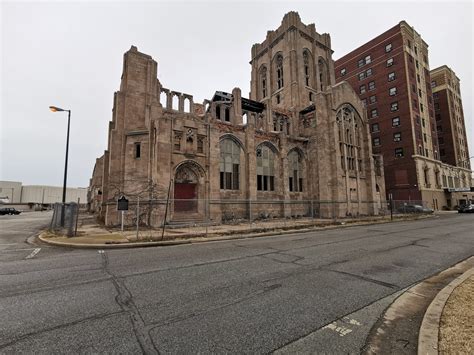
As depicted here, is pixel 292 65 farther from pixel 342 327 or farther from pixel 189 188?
pixel 342 327

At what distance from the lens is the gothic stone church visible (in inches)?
837

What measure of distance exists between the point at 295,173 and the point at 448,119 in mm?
59070

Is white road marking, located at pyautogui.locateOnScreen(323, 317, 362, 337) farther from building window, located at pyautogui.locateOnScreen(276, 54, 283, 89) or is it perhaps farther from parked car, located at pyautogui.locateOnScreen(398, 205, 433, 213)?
building window, located at pyautogui.locateOnScreen(276, 54, 283, 89)

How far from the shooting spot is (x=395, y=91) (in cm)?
4922

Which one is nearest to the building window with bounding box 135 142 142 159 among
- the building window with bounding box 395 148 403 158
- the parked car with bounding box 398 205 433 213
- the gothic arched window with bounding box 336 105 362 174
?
the gothic arched window with bounding box 336 105 362 174

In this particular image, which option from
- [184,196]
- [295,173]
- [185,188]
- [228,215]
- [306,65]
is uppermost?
[306,65]

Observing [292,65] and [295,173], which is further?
[292,65]

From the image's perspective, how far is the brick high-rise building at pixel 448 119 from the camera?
60941 mm

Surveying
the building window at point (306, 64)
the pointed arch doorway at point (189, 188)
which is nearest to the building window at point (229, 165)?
the pointed arch doorway at point (189, 188)

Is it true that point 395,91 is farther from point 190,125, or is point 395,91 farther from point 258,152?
point 190,125

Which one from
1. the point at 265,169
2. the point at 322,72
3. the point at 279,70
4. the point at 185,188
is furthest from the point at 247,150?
the point at 322,72

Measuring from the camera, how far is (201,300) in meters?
4.57

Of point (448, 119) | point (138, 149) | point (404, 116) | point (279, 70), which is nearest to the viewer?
point (138, 149)

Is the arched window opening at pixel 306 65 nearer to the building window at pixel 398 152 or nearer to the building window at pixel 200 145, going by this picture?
the building window at pixel 398 152
